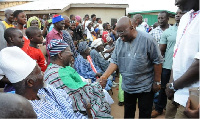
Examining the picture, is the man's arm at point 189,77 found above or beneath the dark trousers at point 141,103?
above

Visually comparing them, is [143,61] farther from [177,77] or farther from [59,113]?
[59,113]

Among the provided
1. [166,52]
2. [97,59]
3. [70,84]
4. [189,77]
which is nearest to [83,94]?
[70,84]

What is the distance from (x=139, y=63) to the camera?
277 centimetres

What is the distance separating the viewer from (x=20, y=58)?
5.83 feet

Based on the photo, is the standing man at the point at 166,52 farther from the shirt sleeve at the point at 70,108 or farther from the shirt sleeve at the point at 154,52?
the shirt sleeve at the point at 70,108

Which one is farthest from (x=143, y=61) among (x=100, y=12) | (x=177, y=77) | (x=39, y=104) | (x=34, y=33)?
(x=100, y=12)

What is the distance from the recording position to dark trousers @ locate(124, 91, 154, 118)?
294 centimetres

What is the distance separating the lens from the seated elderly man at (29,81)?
5.73 feet

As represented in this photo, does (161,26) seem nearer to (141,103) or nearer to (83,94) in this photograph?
(141,103)

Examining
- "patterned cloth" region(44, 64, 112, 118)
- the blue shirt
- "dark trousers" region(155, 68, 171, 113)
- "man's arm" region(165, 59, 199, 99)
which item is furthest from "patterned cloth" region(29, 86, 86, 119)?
"dark trousers" region(155, 68, 171, 113)

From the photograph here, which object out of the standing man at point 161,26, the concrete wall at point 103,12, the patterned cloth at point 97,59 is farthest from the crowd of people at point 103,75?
the concrete wall at point 103,12

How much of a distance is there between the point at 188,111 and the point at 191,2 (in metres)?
0.97

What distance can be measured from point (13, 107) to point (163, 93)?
3.37 metres

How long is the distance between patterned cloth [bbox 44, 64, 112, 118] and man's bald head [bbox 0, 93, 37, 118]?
1.11m
